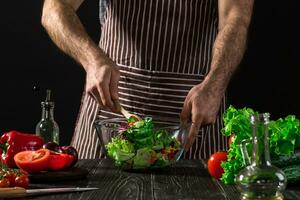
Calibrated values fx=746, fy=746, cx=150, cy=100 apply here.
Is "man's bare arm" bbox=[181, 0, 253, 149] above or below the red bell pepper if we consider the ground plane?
above

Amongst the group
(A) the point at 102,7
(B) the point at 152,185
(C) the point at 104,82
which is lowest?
(B) the point at 152,185

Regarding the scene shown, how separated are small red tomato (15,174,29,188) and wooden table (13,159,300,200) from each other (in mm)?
54

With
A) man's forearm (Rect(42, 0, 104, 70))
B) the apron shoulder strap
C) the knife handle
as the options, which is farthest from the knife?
the apron shoulder strap

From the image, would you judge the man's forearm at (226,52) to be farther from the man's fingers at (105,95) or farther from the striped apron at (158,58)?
→ the man's fingers at (105,95)

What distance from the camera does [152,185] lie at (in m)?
1.94

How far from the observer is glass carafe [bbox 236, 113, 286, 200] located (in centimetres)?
161

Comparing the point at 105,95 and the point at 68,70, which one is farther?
the point at 68,70

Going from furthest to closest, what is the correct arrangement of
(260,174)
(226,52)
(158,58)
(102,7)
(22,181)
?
(102,7), (158,58), (226,52), (22,181), (260,174)

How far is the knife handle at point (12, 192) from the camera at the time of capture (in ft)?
5.74

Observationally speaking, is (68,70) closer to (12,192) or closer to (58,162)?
(58,162)

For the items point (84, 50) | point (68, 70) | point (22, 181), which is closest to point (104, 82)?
point (84, 50)

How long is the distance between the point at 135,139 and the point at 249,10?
0.97m

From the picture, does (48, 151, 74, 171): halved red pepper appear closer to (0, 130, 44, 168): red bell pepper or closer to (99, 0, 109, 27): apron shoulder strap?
(0, 130, 44, 168): red bell pepper

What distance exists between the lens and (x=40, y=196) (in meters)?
1.78
